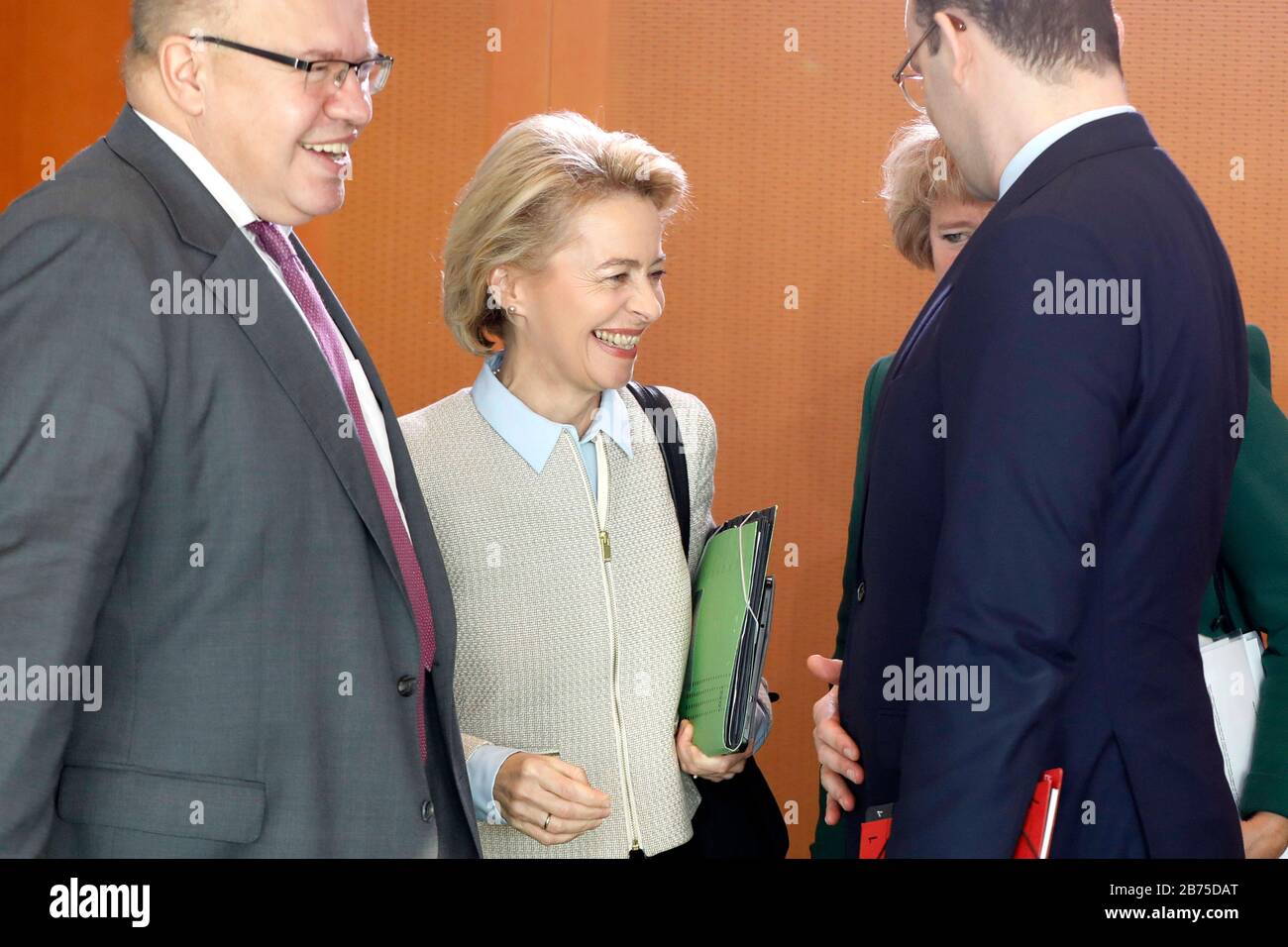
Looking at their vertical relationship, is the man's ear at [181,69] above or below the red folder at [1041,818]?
above

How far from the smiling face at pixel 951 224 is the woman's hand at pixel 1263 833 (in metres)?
1.31

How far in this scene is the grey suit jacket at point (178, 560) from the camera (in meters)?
1.34

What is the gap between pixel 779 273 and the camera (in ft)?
13.6

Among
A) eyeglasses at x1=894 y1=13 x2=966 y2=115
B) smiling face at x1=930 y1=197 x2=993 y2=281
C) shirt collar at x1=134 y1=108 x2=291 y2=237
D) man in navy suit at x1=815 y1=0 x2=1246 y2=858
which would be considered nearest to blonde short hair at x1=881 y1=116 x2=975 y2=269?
smiling face at x1=930 y1=197 x2=993 y2=281

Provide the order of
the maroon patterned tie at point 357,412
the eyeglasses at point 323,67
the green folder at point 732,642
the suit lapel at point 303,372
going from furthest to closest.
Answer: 1. the green folder at point 732,642
2. the maroon patterned tie at point 357,412
3. the eyeglasses at point 323,67
4. the suit lapel at point 303,372

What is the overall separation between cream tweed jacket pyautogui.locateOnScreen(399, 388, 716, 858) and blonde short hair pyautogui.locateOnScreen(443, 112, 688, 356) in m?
0.36

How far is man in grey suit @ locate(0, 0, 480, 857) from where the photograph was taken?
134 cm

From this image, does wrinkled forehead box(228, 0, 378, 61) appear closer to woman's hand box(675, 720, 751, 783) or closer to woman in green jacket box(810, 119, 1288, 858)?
woman in green jacket box(810, 119, 1288, 858)

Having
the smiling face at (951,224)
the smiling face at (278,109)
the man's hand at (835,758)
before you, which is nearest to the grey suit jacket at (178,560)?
the smiling face at (278,109)

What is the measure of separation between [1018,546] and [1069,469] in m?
0.11

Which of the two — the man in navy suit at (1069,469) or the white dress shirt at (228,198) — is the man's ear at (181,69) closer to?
the white dress shirt at (228,198)

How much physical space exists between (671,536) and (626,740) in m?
0.39

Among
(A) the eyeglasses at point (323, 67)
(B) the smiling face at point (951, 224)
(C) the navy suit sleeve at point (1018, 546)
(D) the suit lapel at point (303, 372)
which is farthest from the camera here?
(B) the smiling face at point (951, 224)

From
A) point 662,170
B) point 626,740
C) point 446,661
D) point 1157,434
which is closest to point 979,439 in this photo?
point 1157,434
